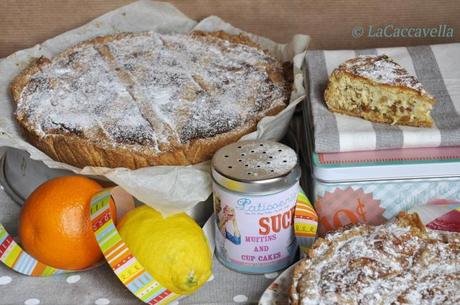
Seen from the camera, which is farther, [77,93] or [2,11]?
[2,11]

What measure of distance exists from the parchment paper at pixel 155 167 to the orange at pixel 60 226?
6 cm

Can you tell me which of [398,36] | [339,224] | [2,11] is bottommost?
[339,224]

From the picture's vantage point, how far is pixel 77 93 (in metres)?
1.20

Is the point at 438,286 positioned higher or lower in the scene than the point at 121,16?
lower

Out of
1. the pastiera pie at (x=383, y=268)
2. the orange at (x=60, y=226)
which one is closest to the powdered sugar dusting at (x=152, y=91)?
the orange at (x=60, y=226)

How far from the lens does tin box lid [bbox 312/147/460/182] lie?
0.96 m

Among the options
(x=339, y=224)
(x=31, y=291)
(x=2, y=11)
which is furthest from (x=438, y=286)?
(x=2, y=11)

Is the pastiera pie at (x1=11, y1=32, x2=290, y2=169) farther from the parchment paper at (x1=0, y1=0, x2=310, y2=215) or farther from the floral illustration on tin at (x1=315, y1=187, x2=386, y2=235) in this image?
the floral illustration on tin at (x1=315, y1=187, x2=386, y2=235)

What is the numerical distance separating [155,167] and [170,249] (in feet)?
0.56

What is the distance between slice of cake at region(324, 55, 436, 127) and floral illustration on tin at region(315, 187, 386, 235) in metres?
0.12

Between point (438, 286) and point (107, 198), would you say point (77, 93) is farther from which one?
point (438, 286)

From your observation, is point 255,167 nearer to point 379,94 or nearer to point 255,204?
point 255,204

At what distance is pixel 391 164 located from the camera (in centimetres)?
97

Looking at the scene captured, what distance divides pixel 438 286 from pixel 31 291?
59cm
